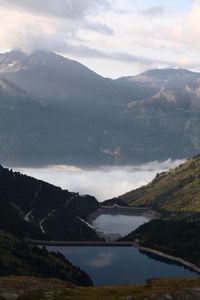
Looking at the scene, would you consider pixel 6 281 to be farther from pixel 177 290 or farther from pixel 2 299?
pixel 177 290

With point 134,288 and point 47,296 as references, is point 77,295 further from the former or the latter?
point 134,288

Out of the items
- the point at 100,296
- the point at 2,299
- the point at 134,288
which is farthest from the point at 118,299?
the point at 2,299

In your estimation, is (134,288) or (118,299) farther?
(134,288)

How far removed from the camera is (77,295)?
149 m

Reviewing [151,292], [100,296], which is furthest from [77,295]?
[151,292]

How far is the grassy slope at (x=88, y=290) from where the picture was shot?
474 ft

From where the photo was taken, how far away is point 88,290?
6255 inches

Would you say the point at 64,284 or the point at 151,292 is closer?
the point at 151,292

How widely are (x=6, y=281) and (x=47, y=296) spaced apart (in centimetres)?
1786

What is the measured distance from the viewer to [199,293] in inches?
5866

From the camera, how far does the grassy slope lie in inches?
5694

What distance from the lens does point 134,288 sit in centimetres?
16112

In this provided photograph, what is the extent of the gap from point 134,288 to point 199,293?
1988 cm

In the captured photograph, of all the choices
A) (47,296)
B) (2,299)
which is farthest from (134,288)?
(2,299)
